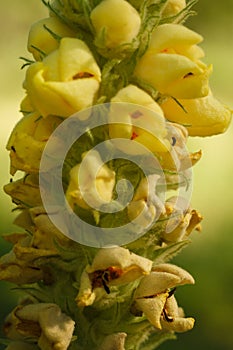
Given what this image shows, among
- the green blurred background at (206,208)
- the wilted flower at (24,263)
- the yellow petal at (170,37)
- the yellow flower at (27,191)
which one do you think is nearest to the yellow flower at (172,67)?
the yellow petal at (170,37)

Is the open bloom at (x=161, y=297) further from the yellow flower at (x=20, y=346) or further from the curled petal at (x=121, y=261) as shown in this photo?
the yellow flower at (x=20, y=346)

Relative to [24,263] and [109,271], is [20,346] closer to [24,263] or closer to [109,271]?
[24,263]

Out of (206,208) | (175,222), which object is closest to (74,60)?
(175,222)

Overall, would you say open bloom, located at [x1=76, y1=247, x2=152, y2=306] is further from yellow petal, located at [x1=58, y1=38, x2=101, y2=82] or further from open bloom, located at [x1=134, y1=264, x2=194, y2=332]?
yellow petal, located at [x1=58, y1=38, x2=101, y2=82]

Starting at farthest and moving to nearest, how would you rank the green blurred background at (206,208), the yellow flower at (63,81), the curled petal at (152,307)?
1. the green blurred background at (206,208)
2. the curled petal at (152,307)
3. the yellow flower at (63,81)

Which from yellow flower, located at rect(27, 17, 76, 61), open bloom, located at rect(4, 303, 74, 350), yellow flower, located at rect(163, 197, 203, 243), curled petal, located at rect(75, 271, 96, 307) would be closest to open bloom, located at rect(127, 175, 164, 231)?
yellow flower, located at rect(163, 197, 203, 243)

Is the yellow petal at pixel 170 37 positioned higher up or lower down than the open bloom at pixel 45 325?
higher up
